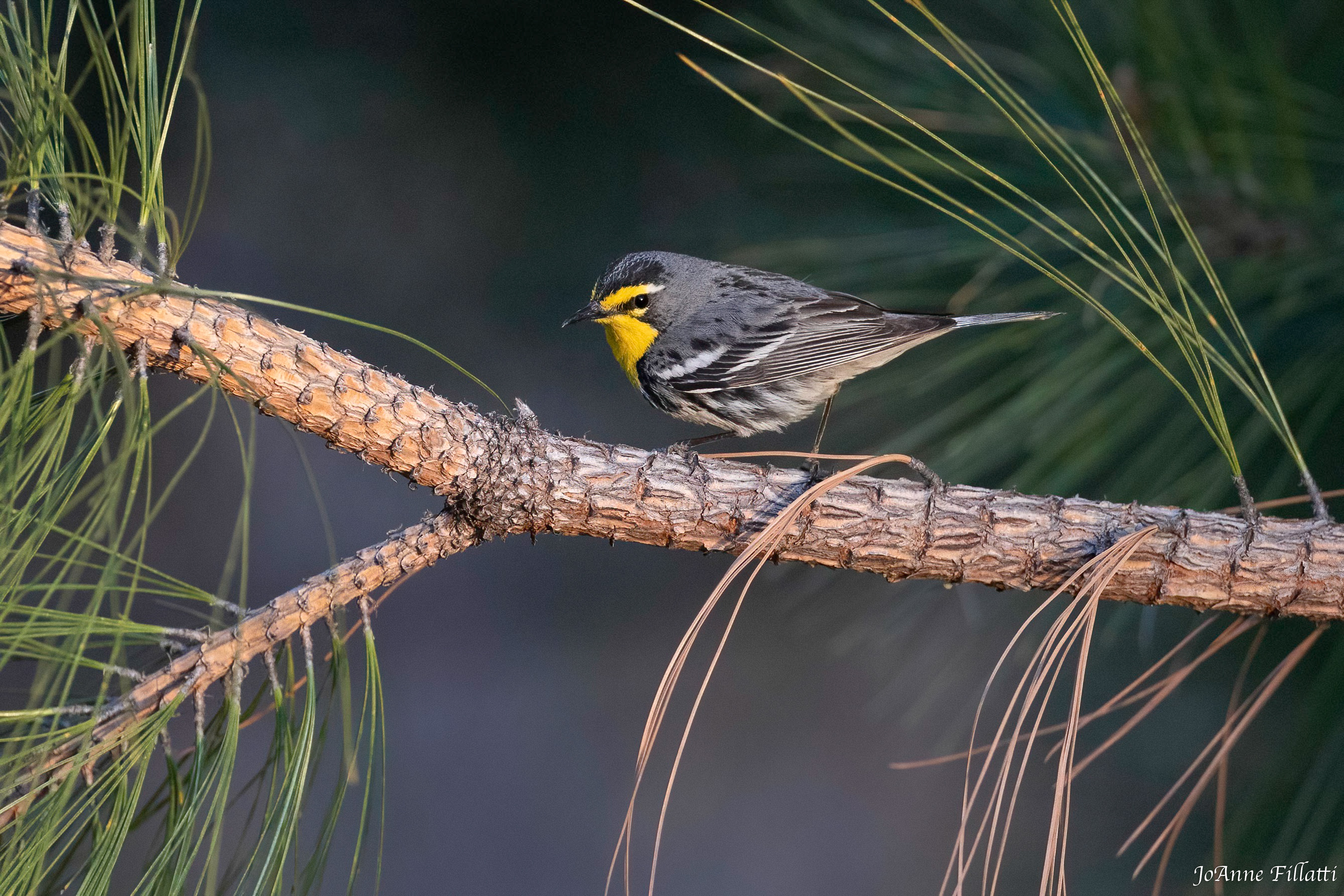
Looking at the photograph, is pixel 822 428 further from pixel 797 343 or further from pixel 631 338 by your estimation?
pixel 631 338

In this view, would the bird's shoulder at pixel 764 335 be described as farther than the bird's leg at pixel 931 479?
Yes

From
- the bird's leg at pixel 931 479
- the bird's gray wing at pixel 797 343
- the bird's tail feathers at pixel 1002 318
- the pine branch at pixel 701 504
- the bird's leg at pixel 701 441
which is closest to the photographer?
the pine branch at pixel 701 504

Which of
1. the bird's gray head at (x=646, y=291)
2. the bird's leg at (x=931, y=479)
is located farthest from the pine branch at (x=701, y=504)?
the bird's gray head at (x=646, y=291)

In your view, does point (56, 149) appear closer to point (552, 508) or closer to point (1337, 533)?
point (552, 508)

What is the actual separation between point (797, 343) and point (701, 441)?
0.52 ft

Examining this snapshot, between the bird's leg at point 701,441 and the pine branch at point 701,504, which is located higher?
the bird's leg at point 701,441

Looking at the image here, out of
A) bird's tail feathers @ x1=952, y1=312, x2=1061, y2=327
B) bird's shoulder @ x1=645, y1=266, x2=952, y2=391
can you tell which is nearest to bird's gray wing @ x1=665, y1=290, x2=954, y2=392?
bird's shoulder @ x1=645, y1=266, x2=952, y2=391

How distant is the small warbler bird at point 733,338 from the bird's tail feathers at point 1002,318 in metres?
0.12

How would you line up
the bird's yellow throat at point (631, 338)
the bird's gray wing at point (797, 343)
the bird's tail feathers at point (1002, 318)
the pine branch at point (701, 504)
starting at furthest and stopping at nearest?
the bird's yellow throat at point (631, 338)
the bird's gray wing at point (797, 343)
the bird's tail feathers at point (1002, 318)
the pine branch at point (701, 504)

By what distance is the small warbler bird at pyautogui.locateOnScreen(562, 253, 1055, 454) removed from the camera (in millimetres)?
917

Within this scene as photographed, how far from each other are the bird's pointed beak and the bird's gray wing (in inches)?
3.7
